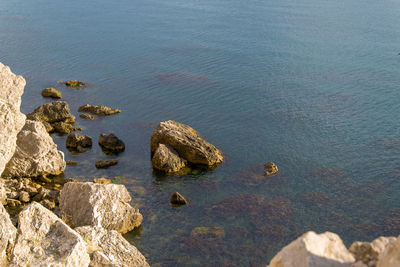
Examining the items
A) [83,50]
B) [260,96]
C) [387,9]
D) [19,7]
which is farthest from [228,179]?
[19,7]

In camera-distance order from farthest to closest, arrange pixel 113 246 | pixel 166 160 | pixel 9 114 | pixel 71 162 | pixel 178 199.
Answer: pixel 71 162, pixel 166 160, pixel 178 199, pixel 9 114, pixel 113 246

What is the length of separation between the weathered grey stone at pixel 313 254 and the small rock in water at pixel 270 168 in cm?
4023

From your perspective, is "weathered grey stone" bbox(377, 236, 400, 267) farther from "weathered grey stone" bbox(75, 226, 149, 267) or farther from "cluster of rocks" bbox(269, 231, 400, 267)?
"weathered grey stone" bbox(75, 226, 149, 267)

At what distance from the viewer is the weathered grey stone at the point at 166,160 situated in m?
53.6

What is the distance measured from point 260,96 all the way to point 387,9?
74.1 metres

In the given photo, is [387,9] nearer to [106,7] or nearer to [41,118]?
[106,7]

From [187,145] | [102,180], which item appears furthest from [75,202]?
[187,145]

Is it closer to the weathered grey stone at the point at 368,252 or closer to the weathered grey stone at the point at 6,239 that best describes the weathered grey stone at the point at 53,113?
the weathered grey stone at the point at 6,239

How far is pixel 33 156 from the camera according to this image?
4975cm

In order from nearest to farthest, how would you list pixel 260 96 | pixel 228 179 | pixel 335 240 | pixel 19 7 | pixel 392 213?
pixel 335 240, pixel 392 213, pixel 228 179, pixel 260 96, pixel 19 7

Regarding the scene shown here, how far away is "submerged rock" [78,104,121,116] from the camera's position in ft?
232

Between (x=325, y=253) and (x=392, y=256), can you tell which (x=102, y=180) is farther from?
(x=392, y=256)

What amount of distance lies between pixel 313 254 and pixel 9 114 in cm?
3359

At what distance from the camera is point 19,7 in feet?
465
